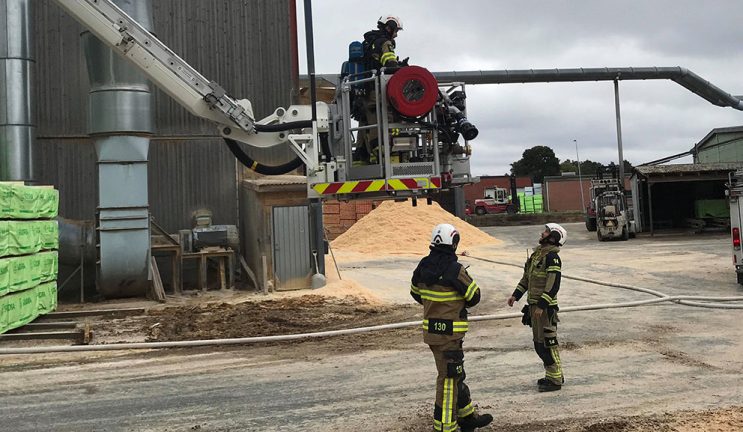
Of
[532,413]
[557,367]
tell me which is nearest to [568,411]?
[532,413]

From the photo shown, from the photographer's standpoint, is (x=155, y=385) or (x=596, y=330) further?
(x=596, y=330)

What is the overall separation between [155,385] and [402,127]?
417cm

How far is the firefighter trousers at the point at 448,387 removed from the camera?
5113 millimetres

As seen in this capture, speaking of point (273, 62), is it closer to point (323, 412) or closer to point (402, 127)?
point (402, 127)

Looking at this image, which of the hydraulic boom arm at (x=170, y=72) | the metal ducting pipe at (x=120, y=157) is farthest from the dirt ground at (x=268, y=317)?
the hydraulic boom arm at (x=170, y=72)

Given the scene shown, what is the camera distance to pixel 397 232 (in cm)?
2878

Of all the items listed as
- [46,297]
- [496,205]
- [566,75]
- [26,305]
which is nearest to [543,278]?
[26,305]

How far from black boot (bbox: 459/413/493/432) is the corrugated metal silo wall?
1194 centimetres

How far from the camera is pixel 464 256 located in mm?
24078

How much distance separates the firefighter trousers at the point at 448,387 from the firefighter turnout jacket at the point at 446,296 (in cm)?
9

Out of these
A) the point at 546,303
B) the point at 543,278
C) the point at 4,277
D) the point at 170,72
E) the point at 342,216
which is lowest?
the point at 546,303

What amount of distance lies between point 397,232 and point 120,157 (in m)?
16.8

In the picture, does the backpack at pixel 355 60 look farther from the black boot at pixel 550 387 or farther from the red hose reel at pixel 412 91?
the black boot at pixel 550 387

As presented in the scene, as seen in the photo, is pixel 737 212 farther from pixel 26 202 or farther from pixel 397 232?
pixel 397 232
